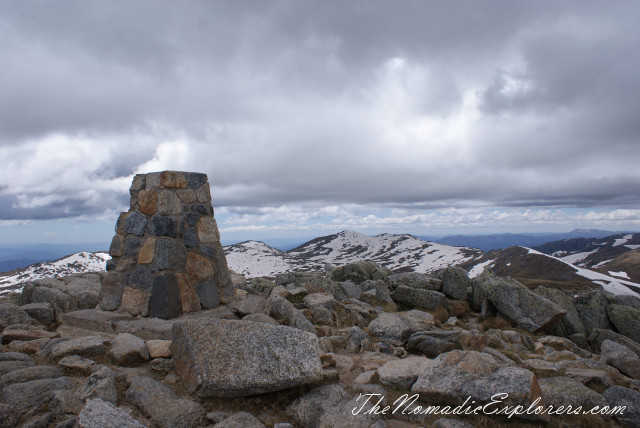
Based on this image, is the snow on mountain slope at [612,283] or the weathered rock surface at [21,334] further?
the snow on mountain slope at [612,283]

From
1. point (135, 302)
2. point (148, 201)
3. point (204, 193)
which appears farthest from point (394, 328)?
point (148, 201)

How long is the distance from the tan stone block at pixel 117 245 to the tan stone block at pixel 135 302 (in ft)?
4.05

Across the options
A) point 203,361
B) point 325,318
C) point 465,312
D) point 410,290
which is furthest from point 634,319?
point 203,361

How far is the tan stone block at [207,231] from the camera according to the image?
1048cm

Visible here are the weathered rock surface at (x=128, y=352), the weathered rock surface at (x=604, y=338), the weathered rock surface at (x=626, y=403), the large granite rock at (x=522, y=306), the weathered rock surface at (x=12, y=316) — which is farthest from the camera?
the large granite rock at (x=522, y=306)

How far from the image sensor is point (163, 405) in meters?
5.24

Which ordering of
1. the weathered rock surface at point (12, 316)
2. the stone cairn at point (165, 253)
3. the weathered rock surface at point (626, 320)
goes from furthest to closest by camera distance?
1. the weathered rock surface at point (626, 320)
2. the stone cairn at point (165, 253)
3. the weathered rock surface at point (12, 316)

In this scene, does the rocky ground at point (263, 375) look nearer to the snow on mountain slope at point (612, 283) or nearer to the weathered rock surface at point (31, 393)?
the weathered rock surface at point (31, 393)

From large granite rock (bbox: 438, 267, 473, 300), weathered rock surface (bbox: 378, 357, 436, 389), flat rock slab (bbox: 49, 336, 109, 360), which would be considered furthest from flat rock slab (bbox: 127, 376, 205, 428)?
large granite rock (bbox: 438, 267, 473, 300)

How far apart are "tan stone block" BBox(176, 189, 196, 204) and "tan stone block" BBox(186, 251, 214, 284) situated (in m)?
1.51

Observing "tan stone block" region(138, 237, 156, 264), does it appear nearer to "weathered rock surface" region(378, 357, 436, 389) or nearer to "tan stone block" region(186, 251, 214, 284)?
"tan stone block" region(186, 251, 214, 284)

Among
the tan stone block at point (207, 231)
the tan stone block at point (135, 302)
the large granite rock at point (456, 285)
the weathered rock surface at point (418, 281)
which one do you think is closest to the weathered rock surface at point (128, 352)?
the tan stone block at point (135, 302)

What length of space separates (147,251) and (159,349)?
3.66 metres

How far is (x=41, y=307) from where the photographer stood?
33.9 ft
